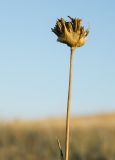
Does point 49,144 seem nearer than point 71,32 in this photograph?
No

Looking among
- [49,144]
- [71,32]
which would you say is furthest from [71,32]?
[49,144]

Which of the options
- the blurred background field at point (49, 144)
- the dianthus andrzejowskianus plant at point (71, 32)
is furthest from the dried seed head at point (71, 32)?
the blurred background field at point (49, 144)

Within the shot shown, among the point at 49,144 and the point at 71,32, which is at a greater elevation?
the point at 71,32

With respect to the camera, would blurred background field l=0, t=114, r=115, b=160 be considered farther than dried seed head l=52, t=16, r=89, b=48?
Yes

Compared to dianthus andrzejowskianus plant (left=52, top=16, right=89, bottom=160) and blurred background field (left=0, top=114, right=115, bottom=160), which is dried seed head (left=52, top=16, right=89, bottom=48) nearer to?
dianthus andrzejowskianus plant (left=52, top=16, right=89, bottom=160)

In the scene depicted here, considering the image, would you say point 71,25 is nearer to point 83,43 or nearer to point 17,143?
point 83,43

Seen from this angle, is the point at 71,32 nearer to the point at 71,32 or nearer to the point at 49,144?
the point at 71,32

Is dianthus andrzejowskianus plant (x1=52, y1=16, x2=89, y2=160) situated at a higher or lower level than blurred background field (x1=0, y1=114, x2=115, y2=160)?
higher

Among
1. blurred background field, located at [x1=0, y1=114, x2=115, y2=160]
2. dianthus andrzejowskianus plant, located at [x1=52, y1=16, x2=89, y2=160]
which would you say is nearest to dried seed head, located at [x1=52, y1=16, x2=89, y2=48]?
dianthus andrzejowskianus plant, located at [x1=52, y1=16, x2=89, y2=160]
